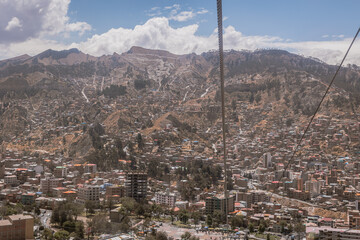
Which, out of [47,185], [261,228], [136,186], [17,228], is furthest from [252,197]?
[17,228]

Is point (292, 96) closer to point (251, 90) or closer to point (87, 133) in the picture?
point (251, 90)

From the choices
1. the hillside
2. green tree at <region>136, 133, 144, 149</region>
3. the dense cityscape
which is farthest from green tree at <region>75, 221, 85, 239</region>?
green tree at <region>136, 133, 144, 149</region>

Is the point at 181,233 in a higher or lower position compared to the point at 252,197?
higher

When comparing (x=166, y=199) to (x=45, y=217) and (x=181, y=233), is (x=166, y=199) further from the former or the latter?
(x=45, y=217)

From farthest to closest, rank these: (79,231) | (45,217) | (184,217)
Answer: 1. (184,217)
2. (45,217)
3. (79,231)

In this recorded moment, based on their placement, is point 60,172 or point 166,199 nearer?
point 166,199

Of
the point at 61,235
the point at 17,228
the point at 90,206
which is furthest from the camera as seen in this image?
the point at 90,206

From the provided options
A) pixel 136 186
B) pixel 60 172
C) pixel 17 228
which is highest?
pixel 17 228
